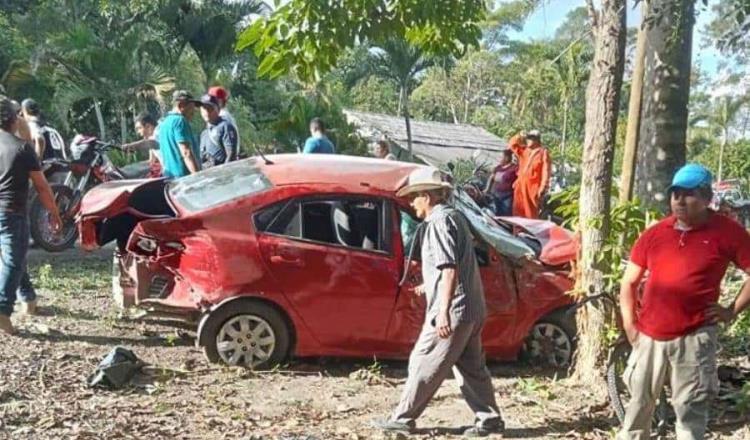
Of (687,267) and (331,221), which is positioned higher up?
(331,221)

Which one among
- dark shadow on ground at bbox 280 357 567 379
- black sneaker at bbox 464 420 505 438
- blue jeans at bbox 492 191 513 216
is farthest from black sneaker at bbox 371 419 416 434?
blue jeans at bbox 492 191 513 216

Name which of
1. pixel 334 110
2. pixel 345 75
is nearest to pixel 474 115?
pixel 345 75

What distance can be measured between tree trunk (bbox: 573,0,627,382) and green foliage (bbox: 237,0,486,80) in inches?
50.2

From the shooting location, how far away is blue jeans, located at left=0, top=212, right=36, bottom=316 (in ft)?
22.9

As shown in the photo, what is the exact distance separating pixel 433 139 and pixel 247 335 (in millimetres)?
25384

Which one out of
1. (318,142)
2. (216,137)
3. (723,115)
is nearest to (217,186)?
(216,137)

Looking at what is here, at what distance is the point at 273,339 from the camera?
6.66m

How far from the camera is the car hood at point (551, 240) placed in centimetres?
704

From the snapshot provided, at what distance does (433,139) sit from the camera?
104 ft

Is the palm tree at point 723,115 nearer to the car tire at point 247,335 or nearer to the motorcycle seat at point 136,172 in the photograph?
the motorcycle seat at point 136,172

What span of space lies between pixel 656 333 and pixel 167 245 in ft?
12.1

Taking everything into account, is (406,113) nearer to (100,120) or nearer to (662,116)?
(100,120)

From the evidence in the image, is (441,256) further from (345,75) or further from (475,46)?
(345,75)

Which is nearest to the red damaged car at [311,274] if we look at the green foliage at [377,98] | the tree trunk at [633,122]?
the tree trunk at [633,122]
